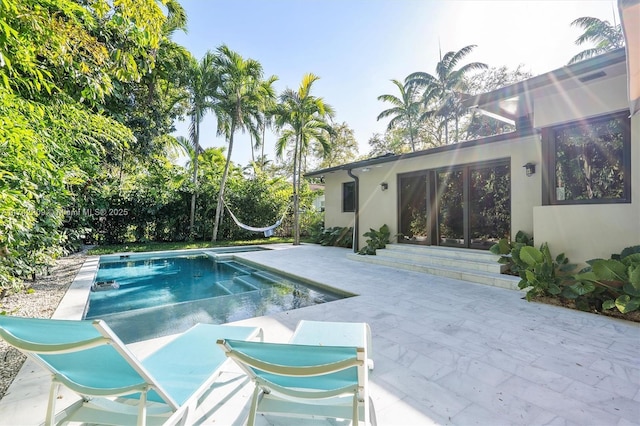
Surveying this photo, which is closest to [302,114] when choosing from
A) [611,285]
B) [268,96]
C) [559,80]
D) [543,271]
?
[268,96]

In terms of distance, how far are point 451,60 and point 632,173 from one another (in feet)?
58.8

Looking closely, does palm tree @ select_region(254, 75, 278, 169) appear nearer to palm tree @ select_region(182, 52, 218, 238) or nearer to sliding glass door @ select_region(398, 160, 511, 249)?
palm tree @ select_region(182, 52, 218, 238)

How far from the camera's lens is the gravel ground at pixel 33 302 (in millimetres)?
2851

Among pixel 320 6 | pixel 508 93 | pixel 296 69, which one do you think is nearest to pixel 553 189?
pixel 508 93

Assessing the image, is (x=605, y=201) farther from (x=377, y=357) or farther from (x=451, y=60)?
(x=451, y=60)

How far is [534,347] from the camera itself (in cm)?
319

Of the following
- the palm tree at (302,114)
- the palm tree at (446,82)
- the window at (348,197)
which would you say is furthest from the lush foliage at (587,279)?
the palm tree at (446,82)

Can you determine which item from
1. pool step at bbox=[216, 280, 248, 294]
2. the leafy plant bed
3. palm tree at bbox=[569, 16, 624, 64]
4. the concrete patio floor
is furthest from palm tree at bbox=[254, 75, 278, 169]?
palm tree at bbox=[569, 16, 624, 64]

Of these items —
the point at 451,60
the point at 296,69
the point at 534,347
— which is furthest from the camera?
the point at 451,60

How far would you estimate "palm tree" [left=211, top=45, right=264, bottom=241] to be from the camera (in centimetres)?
1262

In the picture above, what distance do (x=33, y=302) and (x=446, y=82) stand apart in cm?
2218

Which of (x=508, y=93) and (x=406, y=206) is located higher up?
(x=508, y=93)

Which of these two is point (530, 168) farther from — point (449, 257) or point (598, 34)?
point (598, 34)

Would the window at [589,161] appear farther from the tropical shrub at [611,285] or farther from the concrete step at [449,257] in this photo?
the concrete step at [449,257]
